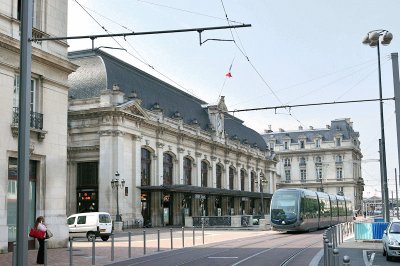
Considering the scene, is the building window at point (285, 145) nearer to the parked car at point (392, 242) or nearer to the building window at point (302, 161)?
the building window at point (302, 161)

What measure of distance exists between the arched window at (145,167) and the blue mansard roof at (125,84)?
486cm

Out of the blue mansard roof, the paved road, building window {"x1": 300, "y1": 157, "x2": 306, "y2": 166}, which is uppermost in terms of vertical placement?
the blue mansard roof

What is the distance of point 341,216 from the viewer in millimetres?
61688

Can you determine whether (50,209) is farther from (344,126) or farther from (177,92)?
(344,126)

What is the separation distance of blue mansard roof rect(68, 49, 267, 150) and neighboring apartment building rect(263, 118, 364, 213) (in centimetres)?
6405

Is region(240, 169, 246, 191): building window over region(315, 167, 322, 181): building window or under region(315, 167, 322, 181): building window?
under

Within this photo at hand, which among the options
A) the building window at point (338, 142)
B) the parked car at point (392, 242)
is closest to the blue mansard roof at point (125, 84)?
the parked car at point (392, 242)

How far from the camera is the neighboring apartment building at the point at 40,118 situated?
25578mm

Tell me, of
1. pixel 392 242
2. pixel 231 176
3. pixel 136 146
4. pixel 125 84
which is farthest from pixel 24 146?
pixel 231 176

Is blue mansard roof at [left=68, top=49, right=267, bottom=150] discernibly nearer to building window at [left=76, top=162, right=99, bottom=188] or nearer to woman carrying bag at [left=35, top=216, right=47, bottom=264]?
building window at [left=76, top=162, right=99, bottom=188]

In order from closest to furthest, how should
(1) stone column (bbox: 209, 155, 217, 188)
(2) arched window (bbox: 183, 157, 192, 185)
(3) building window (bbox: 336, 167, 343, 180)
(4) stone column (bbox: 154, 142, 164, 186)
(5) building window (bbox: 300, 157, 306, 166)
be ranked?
1. (4) stone column (bbox: 154, 142, 164, 186)
2. (2) arched window (bbox: 183, 157, 192, 185)
3. (1) stone column (bbox: 209, 155, 217, 188)
4. (3) building window (bbox: 336, 167, 343, 180)
5. (5) building window (bbox: 300, 157, 306, 166)

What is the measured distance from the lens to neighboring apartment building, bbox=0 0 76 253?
25.6m

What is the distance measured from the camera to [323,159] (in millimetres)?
136500

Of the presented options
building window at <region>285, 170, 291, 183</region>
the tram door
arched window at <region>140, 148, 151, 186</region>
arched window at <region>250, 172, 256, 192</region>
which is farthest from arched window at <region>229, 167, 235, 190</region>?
building window at <region>285, 170, 291, 183</region>
